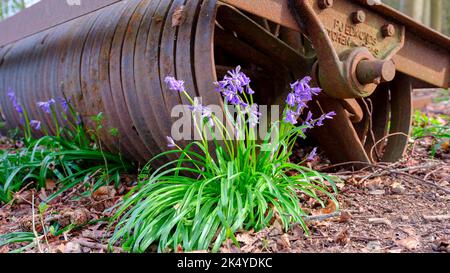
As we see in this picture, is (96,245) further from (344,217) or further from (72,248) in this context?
(344,217)

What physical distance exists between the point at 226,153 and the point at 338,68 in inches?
27.7

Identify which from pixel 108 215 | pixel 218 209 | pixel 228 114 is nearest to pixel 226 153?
pixel 228 114

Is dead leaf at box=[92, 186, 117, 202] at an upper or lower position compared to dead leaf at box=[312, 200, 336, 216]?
upper

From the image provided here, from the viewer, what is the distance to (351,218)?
206 cm

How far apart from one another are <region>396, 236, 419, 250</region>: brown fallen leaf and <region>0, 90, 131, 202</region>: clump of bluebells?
1.68 metres

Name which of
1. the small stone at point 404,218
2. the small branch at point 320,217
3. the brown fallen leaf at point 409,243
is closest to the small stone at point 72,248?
the small branch at point 320,217

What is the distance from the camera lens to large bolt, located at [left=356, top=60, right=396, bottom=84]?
229 centimetres

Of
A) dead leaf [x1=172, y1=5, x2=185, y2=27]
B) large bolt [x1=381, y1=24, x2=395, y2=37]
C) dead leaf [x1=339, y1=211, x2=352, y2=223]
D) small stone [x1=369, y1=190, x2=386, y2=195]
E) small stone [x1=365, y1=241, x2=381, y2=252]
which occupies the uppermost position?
dead leaf [x1=172, y1=5, x2=185, y2=27]

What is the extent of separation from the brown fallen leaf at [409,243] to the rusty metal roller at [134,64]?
3.20 ft

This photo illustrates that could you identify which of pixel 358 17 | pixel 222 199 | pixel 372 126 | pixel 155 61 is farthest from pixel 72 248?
pixel 372 126

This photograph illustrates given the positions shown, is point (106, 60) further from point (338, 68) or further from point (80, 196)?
point (338, 68)

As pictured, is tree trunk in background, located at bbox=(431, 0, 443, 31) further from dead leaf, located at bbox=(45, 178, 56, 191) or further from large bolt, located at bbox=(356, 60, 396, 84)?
dead leaf, located at bbox=(45, 178, 56, 191)

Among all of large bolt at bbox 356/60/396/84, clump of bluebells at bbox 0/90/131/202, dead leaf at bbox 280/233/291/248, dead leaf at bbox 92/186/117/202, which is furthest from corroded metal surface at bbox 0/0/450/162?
dead leaf at bbox 280/233/291/248

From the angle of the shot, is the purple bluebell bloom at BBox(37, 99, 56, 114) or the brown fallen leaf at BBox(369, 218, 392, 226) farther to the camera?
the purple bluebell bloom at BBox(37, 99, 56, 114)
